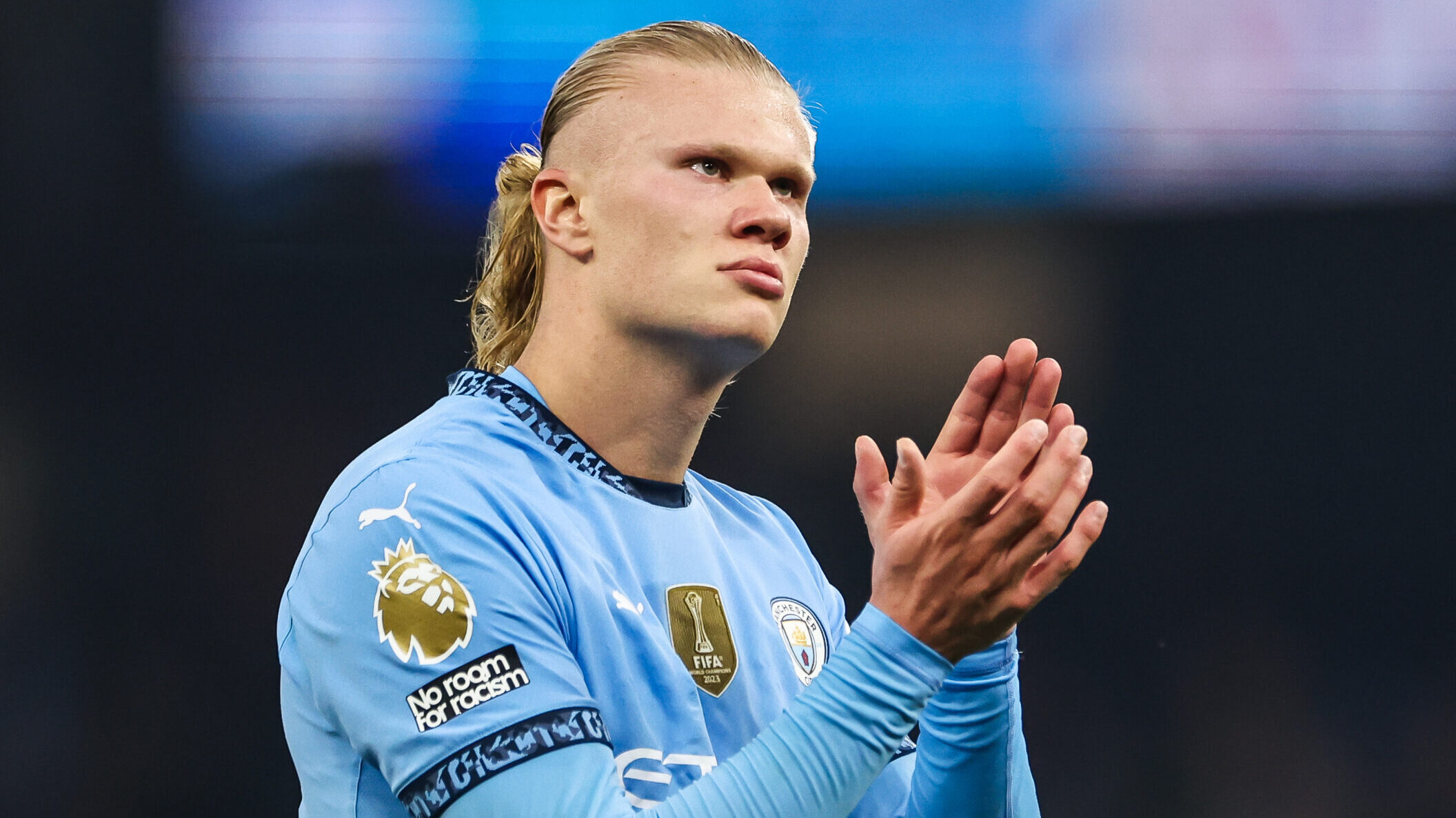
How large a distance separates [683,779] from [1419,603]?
3.97 metres

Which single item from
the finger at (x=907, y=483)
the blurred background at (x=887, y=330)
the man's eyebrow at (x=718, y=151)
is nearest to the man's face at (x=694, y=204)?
the man's eyebrow at (x=718, y=151)

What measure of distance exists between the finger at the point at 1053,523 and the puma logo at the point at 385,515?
2.33 ft

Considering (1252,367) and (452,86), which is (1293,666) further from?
(452,86)

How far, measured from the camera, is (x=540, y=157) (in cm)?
233

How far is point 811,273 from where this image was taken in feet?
15.9

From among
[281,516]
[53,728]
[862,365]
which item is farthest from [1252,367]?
[53,728]

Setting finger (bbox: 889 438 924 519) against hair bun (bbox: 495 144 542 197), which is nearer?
finger (bbox: 889 438 924 519)

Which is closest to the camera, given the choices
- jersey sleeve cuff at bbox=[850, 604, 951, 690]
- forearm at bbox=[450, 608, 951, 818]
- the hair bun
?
forearm at bbox=[450, 608, 951, 818]

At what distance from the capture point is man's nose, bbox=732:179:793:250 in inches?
76.5

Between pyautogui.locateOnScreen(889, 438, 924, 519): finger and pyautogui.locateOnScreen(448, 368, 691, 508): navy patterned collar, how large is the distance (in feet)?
1.52

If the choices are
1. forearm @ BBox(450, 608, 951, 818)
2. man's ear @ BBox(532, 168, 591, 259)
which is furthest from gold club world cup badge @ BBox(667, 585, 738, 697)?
man's ear @ BBox(532, 168, 591, 259)

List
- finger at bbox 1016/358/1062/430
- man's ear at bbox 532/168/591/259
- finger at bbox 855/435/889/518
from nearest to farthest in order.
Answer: finger at bbox 855/435/889/518, finger at bbox 1016/358/1062/430, man's ear at bbox 532/168/591/259

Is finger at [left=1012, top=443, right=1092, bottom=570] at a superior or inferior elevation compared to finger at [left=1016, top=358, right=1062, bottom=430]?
inferior

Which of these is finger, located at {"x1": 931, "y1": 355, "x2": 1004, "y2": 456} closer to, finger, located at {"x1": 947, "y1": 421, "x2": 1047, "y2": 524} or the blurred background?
finger, located at {"x1": 947, "y1": 421, "x2": 1047, "y2": 524}
